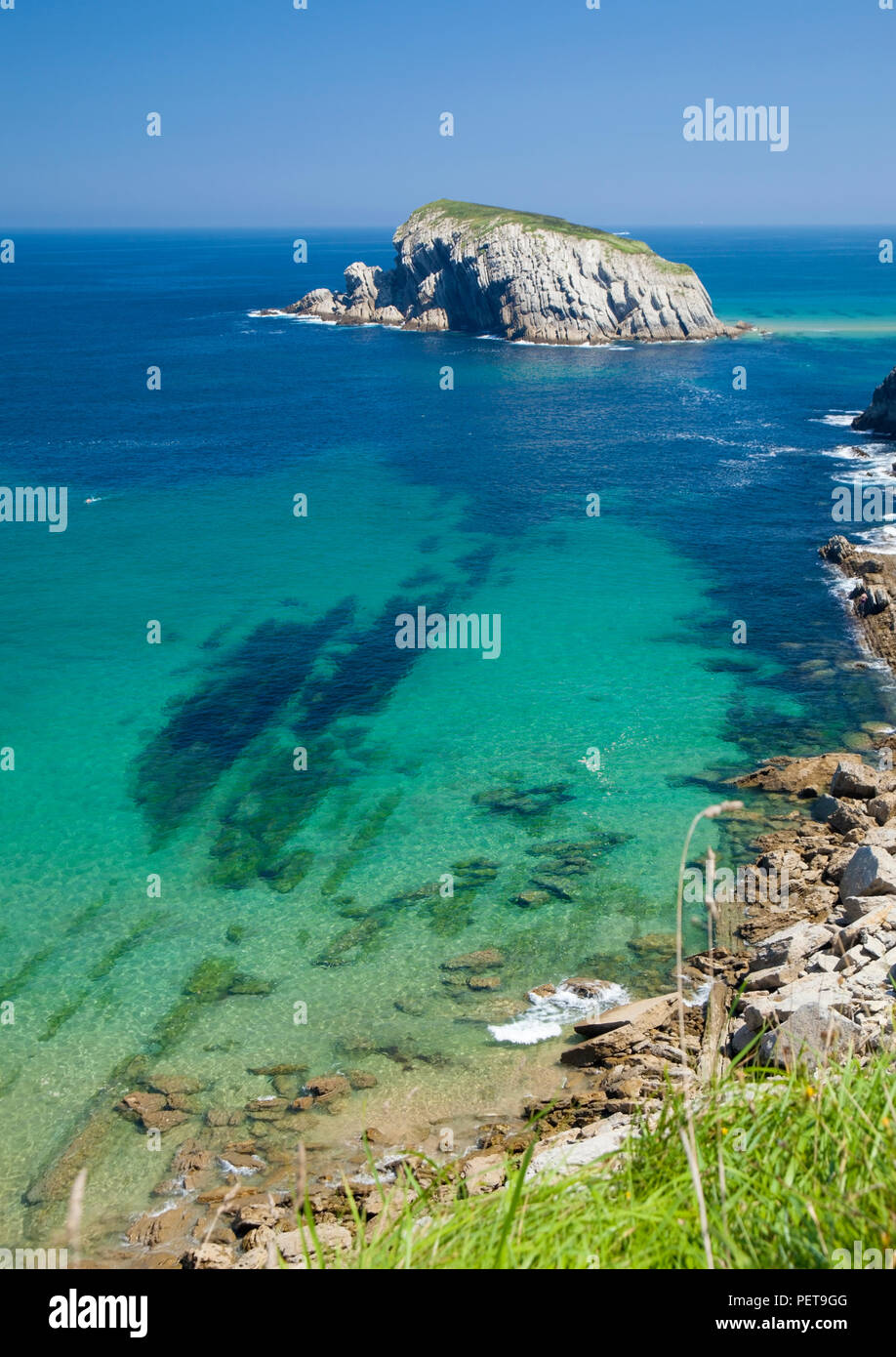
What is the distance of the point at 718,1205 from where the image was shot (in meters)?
6.13

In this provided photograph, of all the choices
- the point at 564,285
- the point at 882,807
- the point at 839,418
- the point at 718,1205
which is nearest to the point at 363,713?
the point at 882,807

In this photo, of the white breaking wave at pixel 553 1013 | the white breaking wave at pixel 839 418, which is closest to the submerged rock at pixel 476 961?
the white breaking wave at pixel 553 1013

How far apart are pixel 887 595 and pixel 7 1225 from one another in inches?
1787

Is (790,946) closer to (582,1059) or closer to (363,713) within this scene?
(582,1059)

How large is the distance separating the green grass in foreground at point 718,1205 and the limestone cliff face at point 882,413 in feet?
280

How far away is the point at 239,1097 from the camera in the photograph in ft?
73.9

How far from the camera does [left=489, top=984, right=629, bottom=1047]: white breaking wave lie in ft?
78.6

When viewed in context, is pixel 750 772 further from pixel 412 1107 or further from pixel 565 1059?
pixel 412 1107

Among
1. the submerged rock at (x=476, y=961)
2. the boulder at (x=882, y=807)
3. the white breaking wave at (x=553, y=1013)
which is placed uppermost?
the boulder at (x=882, y=807)

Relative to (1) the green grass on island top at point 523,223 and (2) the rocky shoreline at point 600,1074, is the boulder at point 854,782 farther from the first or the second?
(1) the green grass on island top at point 523,223

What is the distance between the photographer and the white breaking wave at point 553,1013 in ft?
78.6

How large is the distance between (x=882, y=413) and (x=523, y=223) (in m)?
77.7

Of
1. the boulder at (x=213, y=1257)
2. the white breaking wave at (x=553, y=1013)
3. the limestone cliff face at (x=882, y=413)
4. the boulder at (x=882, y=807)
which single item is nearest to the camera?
the boulder at (x=213, y=1257)

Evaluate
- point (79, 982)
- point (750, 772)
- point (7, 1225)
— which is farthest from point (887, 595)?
point (7, 1225)
